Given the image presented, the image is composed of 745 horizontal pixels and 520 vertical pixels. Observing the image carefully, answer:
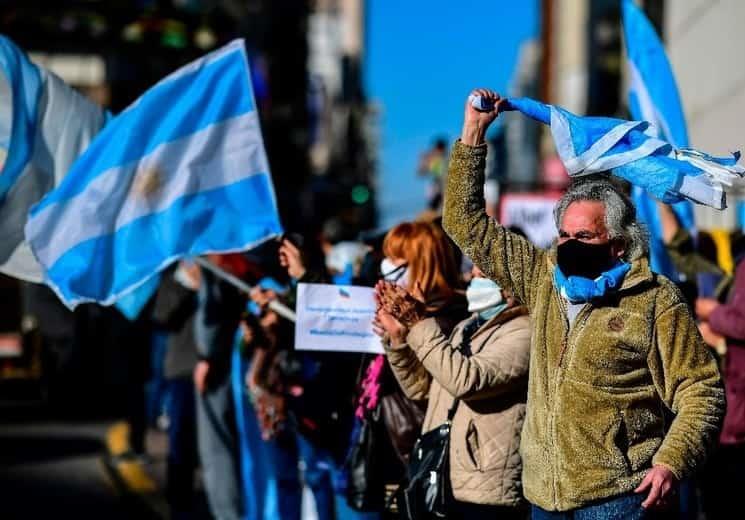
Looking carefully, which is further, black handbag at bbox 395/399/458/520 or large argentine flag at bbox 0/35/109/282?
large argentine flag at bbox 0/35/109/282

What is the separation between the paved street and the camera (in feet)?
32.4

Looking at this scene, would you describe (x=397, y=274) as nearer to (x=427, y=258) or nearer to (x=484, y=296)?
(x=427, y=258)

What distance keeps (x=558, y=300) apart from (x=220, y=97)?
2.90 m

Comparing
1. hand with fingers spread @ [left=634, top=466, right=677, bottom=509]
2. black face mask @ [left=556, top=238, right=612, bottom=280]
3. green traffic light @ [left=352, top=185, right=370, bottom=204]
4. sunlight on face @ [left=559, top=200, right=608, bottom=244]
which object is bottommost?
hand with fingers spread @ [left=634, top=466, right=677, bottom=509]

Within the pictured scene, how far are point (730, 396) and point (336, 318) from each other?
1.88 m

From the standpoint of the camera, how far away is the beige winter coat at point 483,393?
4.88 m

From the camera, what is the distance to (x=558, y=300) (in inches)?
177

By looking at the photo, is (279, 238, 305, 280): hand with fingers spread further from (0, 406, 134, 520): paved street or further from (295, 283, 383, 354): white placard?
(0, 406, 134, 520): paved street

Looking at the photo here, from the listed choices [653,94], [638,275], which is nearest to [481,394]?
[638,275]

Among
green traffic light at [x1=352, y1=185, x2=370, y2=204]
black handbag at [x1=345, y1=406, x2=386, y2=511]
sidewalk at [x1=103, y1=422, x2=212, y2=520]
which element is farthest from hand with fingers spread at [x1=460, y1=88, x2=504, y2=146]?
green traffic light at [x1=352, y1=185, x2=370, y2=204]

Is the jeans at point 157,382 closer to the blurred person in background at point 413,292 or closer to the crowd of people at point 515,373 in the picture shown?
the crowd of people at point 515,373

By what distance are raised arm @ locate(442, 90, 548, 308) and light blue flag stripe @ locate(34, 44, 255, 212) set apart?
2.39 meters

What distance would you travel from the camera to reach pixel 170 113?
6871 mm

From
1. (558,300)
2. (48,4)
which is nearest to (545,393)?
(558,300)
